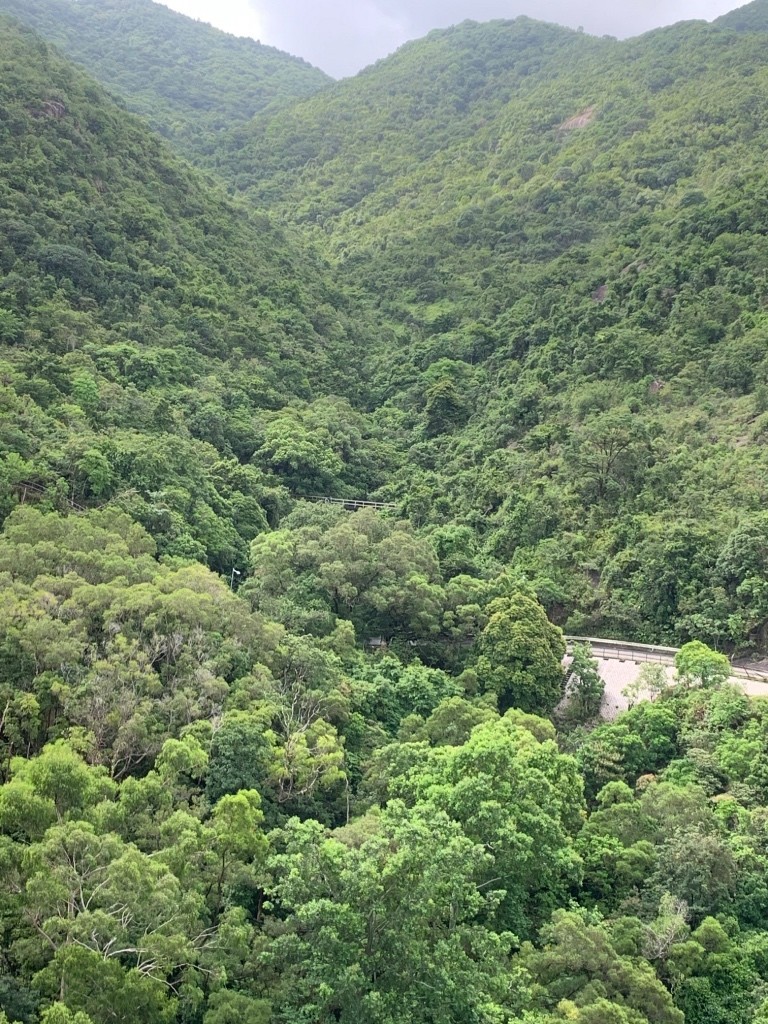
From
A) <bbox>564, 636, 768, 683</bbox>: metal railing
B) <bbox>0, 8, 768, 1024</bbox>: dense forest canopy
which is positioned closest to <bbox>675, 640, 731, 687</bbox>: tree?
<bbox>0, 8, 768, 1024</bbox>: dense forest canopy

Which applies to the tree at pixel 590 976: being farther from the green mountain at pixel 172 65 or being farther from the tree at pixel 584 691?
the green mountain at pixel 172 65

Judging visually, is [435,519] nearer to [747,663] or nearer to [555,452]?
[555,452]

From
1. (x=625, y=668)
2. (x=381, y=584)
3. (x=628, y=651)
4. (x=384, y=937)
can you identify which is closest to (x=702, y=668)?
(x=625, y=668)

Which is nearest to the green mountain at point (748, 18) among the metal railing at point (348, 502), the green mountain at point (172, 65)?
the green mountain at point (172, 65)

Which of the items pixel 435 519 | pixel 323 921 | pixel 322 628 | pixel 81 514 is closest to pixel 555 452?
pixel 435 519

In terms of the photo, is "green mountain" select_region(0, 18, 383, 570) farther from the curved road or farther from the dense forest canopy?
the curved road
